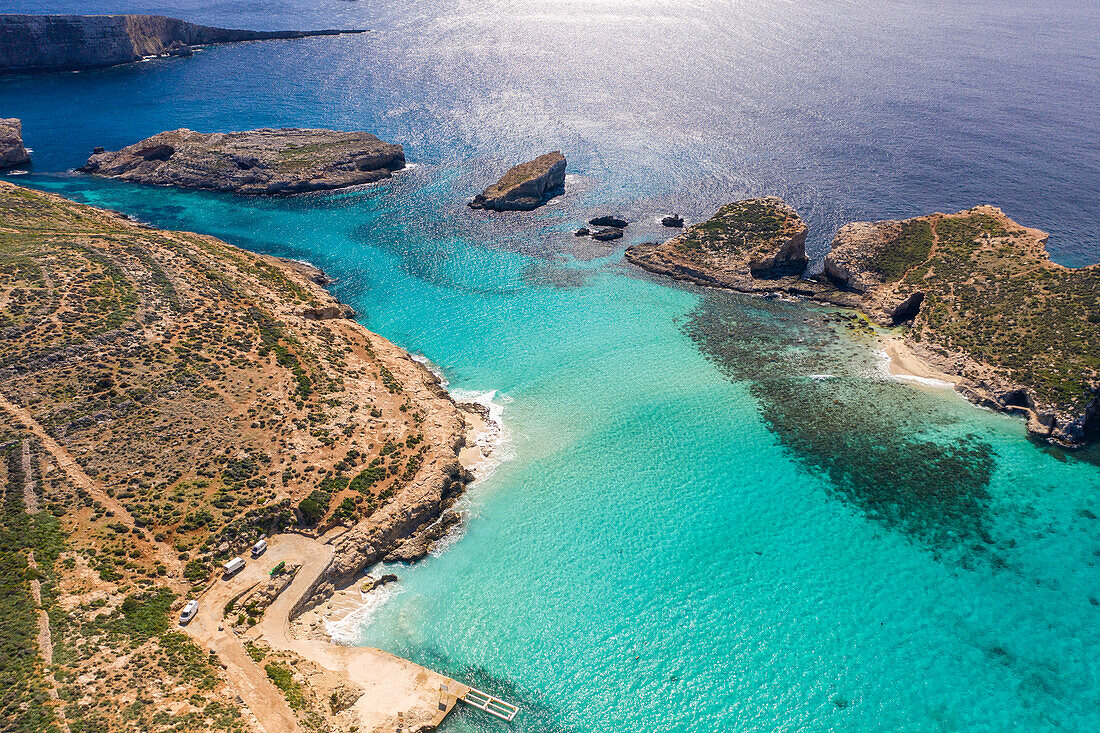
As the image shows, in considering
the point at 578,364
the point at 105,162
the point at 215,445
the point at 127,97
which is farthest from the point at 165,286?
Answer: the point at 127,97

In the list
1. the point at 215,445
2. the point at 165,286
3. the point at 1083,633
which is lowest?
the point at 1083,633

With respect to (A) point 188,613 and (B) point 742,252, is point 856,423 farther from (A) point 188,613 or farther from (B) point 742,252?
(A) point 188,613

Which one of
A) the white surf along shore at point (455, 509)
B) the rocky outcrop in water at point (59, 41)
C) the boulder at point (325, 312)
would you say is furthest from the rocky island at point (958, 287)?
the rocky outcrop in water at point (59, 41)

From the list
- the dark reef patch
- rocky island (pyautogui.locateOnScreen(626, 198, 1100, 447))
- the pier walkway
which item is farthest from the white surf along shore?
rocky island (pyautogui.locateOnScreen(626, 198, 1100, 447))

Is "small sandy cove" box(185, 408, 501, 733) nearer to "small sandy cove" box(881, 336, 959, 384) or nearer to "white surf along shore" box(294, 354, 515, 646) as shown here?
"white surf along shore" box(294, 354, 515, 646)

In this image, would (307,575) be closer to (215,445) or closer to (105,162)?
(215,445)

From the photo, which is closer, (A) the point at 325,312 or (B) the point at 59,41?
(A) the point at 325,312

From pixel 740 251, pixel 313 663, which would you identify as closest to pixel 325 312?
pixel 313 663
